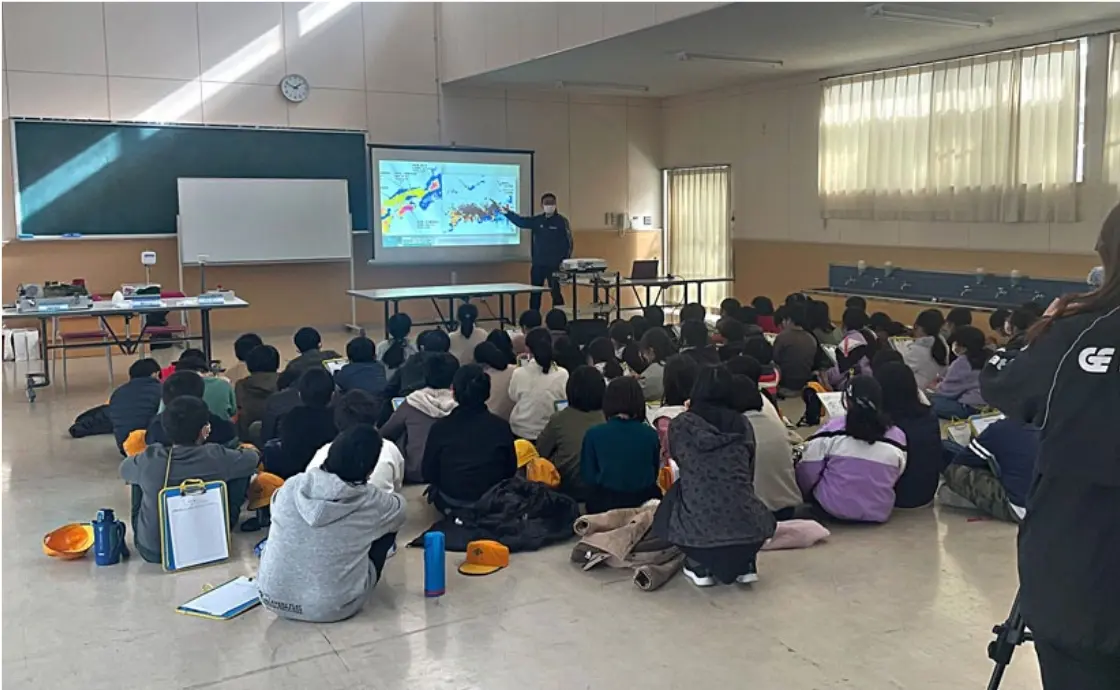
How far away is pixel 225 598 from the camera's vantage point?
10.4ft

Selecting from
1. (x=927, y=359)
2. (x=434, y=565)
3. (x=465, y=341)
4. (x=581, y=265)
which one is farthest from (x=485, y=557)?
(x=581, y=265)

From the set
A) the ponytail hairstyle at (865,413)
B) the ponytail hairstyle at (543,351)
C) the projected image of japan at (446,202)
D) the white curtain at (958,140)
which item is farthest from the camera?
the projected image of japan at (446,202)

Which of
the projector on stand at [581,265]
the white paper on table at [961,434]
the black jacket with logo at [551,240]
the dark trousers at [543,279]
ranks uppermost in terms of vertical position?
the black jacket with logo at [551,240]

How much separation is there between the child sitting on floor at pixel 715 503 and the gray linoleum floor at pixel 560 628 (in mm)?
112

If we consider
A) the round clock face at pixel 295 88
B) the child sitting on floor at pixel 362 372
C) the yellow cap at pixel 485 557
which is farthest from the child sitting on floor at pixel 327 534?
the round clock face at pixel 295 88

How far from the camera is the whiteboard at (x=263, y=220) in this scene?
9.16 meters

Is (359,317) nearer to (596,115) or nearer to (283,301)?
(283,301)

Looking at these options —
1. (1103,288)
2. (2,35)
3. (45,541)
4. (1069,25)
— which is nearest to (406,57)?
(2,35)

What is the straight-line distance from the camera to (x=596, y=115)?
11.8m

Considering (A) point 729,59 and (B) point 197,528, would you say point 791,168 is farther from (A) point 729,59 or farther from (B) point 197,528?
(B) point 197,528

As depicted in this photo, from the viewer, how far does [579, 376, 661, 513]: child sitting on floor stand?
149 inches

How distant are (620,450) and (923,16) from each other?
16.3 feet

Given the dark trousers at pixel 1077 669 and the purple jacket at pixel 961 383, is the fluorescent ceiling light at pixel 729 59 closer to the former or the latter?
the purple jacket at pixel 961 383

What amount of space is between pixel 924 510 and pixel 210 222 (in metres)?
7.41
